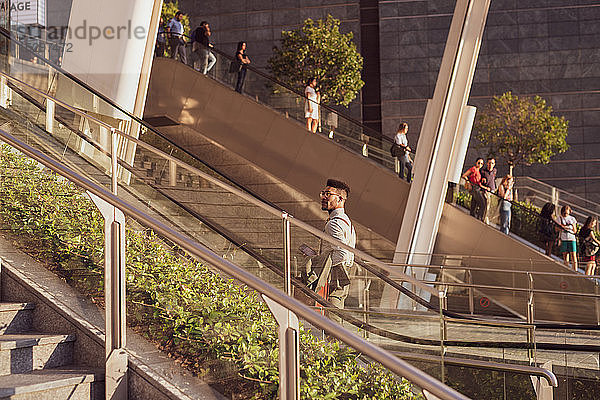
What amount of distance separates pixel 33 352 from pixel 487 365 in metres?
2.37

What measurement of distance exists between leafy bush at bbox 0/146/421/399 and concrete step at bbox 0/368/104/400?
1.06 ft

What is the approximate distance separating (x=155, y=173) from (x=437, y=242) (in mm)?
8899

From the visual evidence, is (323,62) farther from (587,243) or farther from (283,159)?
(587,243)

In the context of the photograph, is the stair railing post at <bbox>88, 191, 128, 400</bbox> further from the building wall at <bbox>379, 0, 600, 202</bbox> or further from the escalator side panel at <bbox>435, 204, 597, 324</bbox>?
the building wall at <bbox>379, 0, 600, 202</bbox>

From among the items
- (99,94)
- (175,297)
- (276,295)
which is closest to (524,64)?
(99,94)

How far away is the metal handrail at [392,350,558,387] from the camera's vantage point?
3355 millimetres

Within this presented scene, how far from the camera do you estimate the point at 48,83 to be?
29.3ft

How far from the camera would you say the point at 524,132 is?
19.9 meters

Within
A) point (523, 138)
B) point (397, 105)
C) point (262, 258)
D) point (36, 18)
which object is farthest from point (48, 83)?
point (397, 105)

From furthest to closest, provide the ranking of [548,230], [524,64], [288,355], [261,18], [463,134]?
1. [261,18]
2. [524,64]
3. [548,230]
4. [463,134]
5. [288,355]

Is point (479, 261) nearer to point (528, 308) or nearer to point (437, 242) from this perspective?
point (528, 308)

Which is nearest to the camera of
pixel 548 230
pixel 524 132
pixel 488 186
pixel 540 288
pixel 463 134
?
pixel 540 288

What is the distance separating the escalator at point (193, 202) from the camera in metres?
4.29

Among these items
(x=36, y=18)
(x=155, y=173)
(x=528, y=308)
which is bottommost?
(x=528, y=308)
